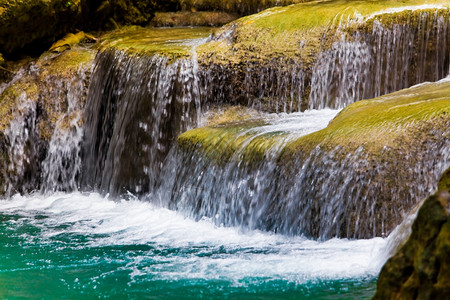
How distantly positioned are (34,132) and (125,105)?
1.94m

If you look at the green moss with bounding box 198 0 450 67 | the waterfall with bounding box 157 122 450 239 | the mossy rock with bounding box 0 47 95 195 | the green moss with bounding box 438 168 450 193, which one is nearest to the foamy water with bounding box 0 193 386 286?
the waterfall with bounding box 157 122 450 239

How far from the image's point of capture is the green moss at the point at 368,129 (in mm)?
5094

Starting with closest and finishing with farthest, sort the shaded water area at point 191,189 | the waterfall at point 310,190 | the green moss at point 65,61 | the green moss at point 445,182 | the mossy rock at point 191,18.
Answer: the green moss at point 445,182 → the shaded water area at point 191,189 → the waterfall at point 310,190 → the green moss at point 65,61 → the mossy rock at point 191,18

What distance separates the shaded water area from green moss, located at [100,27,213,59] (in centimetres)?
6

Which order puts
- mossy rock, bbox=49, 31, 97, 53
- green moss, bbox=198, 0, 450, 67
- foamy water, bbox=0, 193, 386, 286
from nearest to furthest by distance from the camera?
foamy water, bbox=0, 193, 386, 286, green moss, bbox=198, 0, 450, 67, mossy rock, bbox=49, 31, 97, 53

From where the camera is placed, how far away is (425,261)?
2.46 metres

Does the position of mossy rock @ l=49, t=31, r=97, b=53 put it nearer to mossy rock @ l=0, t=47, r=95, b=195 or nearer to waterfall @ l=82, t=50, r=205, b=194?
mossy rock @ l=0, t=47, r=95, b=195

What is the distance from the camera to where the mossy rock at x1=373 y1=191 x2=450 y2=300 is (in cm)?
239

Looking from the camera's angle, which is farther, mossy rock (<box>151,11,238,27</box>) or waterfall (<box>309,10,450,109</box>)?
mossy rock (<box>151,11,238,27</box>)

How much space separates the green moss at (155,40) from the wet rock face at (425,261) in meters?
6.49

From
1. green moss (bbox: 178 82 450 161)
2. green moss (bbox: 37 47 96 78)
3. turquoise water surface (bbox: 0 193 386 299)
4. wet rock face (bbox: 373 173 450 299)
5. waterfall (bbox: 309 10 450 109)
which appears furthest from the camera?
green moss (bbox: 37 47 96 78)

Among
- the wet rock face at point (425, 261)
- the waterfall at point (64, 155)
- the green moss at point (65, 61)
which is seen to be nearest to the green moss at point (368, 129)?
the wet rock face at point (425, 261)

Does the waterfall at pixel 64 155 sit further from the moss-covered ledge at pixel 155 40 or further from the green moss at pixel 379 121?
the green moss at pixel 379 121

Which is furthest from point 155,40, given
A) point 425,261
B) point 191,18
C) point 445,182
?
point 425,261
